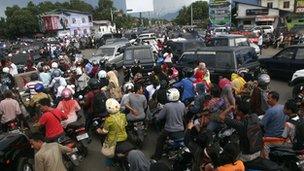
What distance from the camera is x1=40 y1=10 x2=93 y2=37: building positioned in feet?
200

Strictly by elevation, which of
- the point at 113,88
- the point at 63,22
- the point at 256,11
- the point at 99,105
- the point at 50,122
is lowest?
the point at 113,88

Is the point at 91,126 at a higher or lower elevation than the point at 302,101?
lower

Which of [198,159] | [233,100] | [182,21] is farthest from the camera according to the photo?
[182,21]

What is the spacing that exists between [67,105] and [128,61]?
8333mm

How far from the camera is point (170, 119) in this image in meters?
7.03

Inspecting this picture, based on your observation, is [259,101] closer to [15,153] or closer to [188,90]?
[188,90]

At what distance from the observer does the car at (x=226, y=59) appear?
1221 cm

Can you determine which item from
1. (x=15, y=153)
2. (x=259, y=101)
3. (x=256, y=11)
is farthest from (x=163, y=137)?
(x=256, y=11)

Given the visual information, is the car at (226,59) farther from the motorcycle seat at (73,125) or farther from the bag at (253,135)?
the bag at (253,135)

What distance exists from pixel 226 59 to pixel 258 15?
47709 millimetres

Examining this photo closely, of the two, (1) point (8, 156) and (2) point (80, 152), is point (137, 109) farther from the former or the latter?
(1) point (8, 156)

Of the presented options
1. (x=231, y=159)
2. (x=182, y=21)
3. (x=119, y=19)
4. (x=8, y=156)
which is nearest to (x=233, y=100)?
(x=231, y=159)

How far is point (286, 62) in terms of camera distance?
565 inches

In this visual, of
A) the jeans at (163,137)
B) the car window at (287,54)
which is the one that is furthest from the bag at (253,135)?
the car window at (287,54)
